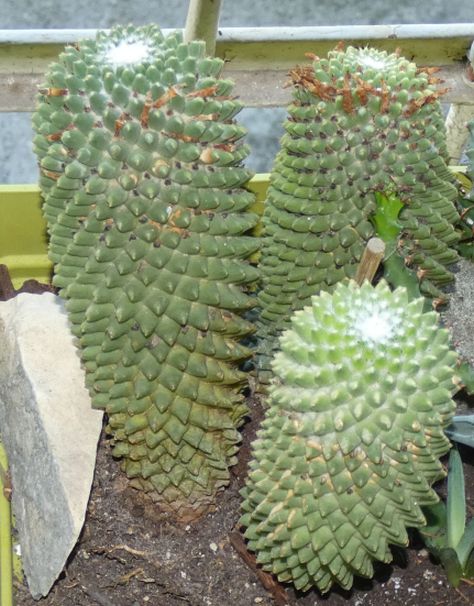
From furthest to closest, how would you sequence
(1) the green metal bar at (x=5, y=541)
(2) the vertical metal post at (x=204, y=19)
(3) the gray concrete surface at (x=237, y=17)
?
(3) the gray concrete surface at (x=237, y=17), (2) the vertical metal post at (x=204, y=19), (1) the green metal bar at (x=5, y=541)

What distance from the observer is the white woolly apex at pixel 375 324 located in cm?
92

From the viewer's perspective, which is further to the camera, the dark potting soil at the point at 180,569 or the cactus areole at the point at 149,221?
the dark potting soil at the point at 180,569

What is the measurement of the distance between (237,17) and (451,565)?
180 centimetres

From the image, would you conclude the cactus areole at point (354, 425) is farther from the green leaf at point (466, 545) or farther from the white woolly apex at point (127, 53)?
the white woolly apex at point (127, 53)

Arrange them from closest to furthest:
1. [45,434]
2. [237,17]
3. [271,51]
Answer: [45,434] → [271,51] → [237,17]

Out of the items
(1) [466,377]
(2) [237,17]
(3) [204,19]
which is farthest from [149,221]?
(2) [237,17]

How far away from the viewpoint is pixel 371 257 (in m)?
1.11

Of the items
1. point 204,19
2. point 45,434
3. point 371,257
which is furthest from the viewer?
point 204,19

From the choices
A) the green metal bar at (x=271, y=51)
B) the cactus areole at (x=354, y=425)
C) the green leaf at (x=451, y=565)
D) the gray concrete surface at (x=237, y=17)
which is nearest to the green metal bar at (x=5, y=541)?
the cactus areole at (x=354, y=425)

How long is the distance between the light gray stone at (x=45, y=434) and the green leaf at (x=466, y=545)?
17.4 inches

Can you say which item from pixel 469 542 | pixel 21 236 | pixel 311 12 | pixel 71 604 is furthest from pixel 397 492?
pixel 311 12

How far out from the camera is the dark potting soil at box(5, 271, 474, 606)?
120 centimetres

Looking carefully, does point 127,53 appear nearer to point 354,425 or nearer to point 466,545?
point 354,425

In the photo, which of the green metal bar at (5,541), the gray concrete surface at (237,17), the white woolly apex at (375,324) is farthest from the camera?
the gray concrete surface at (237,17)
